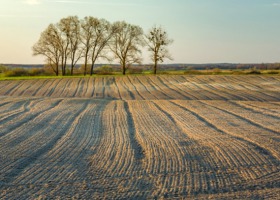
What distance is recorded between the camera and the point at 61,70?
64.9 metres

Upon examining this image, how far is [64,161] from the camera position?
7.71m

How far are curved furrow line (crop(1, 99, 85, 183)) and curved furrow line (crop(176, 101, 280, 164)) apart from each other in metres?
4.65

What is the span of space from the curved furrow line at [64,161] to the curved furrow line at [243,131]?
12.4ft

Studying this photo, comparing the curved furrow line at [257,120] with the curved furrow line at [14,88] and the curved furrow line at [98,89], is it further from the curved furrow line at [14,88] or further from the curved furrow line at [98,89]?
the curved furrow line at [14,88]

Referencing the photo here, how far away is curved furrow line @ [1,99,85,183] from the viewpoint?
705cm

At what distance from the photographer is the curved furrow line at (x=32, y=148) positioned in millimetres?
7052

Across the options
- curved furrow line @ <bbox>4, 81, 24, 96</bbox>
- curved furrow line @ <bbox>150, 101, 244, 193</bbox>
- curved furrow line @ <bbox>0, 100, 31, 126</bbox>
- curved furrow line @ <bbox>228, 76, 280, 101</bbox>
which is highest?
curved furrow line @ <bbox>150, 101, 244, 193</bbox>

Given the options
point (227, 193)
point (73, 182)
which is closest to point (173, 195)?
point (227, 193)

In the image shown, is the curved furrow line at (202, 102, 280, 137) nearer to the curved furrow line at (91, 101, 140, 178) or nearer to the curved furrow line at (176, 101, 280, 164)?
the curved furrow line at (176, 101, 280, 164)

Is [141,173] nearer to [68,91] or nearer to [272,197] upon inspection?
[272,197]

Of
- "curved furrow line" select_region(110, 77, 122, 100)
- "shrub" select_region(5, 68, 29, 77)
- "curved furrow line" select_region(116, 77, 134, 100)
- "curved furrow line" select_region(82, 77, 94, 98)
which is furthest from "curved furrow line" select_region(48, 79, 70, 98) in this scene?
"shrub" select_region(5, 68, 29, 77)

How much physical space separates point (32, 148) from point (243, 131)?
5767 mm

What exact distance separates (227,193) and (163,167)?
1.61m

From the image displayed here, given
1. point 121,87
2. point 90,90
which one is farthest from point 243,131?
point 121,87
